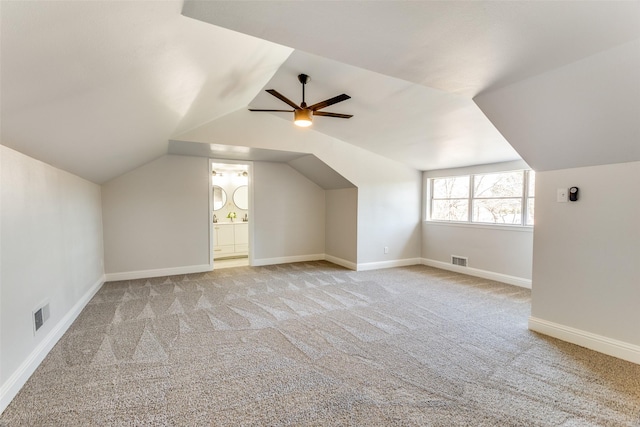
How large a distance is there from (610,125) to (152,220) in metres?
5.82

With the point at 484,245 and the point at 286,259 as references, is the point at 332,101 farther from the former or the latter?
the point at 286,259

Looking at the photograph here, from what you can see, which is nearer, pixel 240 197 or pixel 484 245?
pixel 484 245

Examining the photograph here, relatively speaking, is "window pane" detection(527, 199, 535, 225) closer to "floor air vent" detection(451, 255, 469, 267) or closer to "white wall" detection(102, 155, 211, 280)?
"floor air vent" detection(451, 255, 469, 267)

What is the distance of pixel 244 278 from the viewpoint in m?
4.89

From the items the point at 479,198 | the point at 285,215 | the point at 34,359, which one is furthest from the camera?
the point at 285,215

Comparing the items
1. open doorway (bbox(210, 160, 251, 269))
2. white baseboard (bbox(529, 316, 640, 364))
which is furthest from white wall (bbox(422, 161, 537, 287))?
open doorway (bbox(210, 160, 251, 269))

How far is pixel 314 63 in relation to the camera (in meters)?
2.77

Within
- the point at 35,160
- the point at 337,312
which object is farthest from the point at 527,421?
the point at 35,160

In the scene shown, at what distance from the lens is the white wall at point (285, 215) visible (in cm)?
589

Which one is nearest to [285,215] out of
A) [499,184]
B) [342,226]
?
[342,226]

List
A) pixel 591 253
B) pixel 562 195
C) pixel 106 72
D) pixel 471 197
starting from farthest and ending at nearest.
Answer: pixel 471 197, pixel 562 195, pixel 591 253, pixel 106 72

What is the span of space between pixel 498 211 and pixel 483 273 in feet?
3.64

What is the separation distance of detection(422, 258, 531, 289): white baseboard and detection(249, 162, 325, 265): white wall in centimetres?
243

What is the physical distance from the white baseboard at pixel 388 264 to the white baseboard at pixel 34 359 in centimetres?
419
